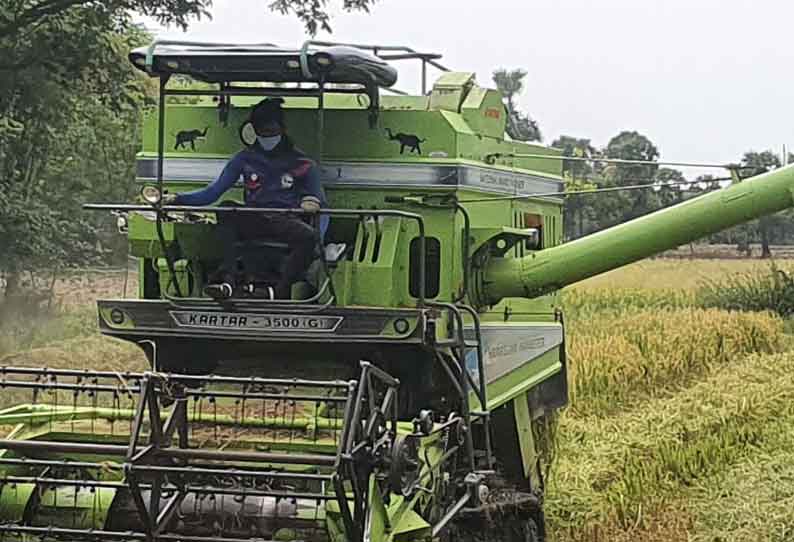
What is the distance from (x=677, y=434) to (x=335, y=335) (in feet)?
17.5

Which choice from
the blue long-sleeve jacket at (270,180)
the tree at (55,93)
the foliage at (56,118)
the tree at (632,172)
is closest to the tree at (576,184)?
the tree at (632,172)

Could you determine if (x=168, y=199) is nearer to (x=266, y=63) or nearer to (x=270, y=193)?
(x=270, y=193)

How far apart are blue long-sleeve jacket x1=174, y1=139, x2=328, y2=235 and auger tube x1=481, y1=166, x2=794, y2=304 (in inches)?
55.3

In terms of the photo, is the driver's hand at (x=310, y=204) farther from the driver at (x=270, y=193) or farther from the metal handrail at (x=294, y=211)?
the driver at (x=270, y=193)

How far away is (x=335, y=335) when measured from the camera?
7.00 meters

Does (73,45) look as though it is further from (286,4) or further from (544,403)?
(544,403)

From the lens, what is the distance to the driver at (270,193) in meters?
7.38

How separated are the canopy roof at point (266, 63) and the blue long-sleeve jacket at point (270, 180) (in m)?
0.39

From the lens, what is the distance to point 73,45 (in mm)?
18219

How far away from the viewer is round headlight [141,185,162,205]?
7.29 metres

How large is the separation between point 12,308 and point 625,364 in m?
11.5

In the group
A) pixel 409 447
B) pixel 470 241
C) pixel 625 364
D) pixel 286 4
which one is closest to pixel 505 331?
pixel 470 241

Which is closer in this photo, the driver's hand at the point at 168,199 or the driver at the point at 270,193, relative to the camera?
the driver at the point at 270,193

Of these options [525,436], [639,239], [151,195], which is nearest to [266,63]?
[151,195]
